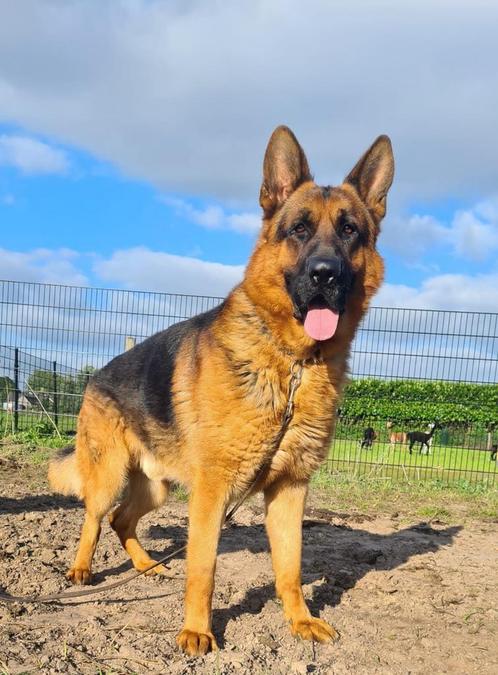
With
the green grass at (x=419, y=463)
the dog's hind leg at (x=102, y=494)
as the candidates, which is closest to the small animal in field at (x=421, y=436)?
the green grass at (x=419, y=463)

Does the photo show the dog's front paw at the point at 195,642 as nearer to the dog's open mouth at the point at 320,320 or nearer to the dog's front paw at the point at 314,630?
the dog's front paw at the point at 314,630

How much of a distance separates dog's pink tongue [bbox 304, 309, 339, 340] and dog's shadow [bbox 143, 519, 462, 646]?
5.57 ft

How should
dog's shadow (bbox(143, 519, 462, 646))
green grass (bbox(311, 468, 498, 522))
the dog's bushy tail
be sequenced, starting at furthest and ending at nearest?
1. green grass (bbox(311, 468, 498, 522))
2. the dog's bushy tail
3. dog's shadow (bbox(143, 519, 462, 646))

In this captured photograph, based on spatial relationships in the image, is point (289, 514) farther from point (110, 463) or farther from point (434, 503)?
point (434, 503)

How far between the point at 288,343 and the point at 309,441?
0.57 m

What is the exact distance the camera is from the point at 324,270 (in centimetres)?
337

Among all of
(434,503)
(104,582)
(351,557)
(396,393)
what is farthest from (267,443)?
(396,393)

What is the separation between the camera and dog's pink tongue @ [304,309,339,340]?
3.53 meters

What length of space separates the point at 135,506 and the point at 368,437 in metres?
7.33

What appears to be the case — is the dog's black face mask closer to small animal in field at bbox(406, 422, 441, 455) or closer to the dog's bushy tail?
the dog's bushy tail

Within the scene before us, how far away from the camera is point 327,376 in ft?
12.2

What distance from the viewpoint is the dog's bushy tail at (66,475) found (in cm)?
492

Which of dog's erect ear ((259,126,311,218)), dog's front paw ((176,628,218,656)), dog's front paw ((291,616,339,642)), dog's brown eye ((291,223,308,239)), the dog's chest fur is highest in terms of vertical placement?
dog's erect ear ((259,126,311,218))

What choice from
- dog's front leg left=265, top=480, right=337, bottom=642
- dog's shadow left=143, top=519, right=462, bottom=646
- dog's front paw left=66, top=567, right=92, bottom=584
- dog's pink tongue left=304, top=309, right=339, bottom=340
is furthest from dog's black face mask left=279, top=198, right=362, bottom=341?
dog's front paw left=66, top=567, right=92, bottom=584
